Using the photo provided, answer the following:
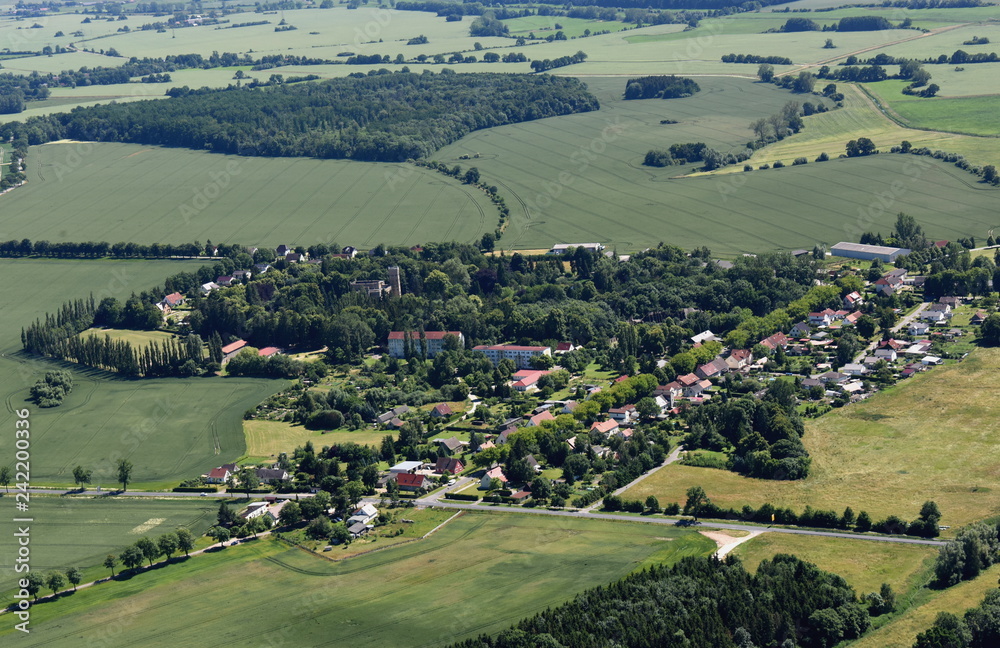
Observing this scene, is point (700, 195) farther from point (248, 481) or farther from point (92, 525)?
point (92, 525)

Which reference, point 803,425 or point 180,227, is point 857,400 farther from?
point 180,227

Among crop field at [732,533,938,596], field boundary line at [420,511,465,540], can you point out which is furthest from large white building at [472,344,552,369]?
crop field at [732,533,938,596]

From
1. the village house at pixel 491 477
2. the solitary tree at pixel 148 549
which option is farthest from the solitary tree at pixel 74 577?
the village house at pixel 491 477

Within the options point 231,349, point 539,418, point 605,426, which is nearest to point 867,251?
point 605,426

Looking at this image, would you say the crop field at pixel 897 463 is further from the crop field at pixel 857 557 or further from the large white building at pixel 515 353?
the large white building at pixel 515 353

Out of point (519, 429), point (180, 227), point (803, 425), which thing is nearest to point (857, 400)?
point (803, 425)

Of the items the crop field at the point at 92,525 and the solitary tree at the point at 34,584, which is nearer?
the solitary tree at the point at 34,584
